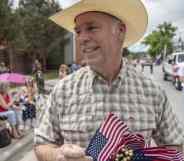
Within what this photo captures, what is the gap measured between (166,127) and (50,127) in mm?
599

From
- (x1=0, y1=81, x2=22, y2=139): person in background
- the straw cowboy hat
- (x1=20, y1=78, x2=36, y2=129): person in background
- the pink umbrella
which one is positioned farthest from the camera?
the pink umbrella

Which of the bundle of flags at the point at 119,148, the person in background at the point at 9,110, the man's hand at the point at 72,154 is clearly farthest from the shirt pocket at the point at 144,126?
the person in background at the point at 9,110

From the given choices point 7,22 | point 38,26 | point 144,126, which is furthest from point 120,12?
point 38,26

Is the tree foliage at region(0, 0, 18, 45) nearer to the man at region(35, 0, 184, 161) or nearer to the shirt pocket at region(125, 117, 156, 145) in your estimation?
the man at region(35, 0, 184, 161)

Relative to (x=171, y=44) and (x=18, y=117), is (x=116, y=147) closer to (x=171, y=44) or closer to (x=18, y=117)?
(x=18, y=117)

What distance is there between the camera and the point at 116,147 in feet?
7.42

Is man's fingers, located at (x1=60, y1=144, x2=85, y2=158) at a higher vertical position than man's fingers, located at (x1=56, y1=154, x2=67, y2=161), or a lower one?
higher

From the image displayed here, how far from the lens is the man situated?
97.3 inches

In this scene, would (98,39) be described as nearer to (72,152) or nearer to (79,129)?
(79,129)

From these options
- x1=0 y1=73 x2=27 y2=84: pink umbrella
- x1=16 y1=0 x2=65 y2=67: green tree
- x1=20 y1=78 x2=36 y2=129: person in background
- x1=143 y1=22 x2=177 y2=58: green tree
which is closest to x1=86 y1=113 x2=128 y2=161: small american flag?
x1=20 y1=78 x2=36 y2=129: person in background

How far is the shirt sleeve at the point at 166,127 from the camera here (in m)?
2.60

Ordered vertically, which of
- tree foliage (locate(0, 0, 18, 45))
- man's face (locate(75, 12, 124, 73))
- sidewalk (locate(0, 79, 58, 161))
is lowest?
sidewalk (locate(0, 79, 58, 161))

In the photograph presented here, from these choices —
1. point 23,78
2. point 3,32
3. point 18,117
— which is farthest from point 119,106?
point 3,32

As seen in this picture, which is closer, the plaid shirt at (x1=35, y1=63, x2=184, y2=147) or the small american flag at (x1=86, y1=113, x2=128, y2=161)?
the small american flag at (x1=86, y1=113, x2=128, y2=161)
